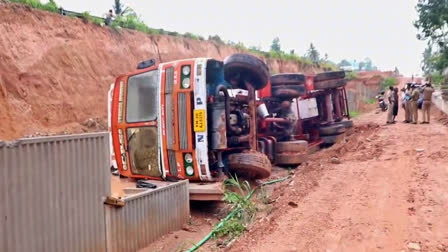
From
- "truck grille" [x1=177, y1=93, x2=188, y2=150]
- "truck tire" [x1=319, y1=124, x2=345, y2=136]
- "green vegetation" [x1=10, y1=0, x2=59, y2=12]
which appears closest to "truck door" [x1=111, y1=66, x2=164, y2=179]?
"truck grille" [x1=177, y1=93, x2=188, y2=150]

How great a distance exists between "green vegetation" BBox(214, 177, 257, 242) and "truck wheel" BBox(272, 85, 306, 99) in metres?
2.87

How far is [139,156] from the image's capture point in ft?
24.0

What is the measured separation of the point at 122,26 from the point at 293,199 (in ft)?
50.3

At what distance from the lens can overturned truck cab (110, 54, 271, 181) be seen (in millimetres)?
6535

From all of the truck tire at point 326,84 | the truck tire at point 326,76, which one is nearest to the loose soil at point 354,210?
the truck tire at point 326,84

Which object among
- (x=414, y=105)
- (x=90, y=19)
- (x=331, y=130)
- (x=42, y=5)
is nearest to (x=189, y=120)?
(x=331, y=130)

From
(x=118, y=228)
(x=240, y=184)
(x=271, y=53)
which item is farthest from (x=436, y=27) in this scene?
(x=118, y=228)

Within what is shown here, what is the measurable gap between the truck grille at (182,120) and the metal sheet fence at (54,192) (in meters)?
1.86

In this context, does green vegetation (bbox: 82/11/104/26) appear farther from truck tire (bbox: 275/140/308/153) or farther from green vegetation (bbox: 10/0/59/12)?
truck tire (bbox: 275/140/308/153)

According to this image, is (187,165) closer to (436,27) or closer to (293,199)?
(293,199)

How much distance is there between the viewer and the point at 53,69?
14.4 metres

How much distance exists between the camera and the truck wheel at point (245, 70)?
23.5ft

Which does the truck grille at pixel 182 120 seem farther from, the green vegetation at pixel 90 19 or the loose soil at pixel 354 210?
the green vegetation at pixel 90 19

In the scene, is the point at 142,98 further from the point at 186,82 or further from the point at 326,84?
the point at 326,84
